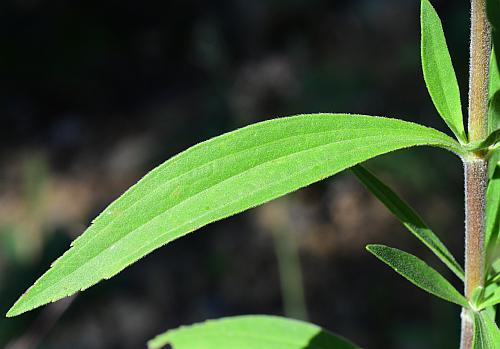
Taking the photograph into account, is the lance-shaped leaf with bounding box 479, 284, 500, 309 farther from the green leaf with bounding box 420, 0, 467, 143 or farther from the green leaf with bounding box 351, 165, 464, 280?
the green leaf with bounding box 420, 0, 467, 143

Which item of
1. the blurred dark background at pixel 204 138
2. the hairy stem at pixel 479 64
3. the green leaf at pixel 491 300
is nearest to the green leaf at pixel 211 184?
the hairy stem at pixel 479 64

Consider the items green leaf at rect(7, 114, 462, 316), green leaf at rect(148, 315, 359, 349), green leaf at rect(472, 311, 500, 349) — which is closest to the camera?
green leaf at rect(7, 114, 462, 316)

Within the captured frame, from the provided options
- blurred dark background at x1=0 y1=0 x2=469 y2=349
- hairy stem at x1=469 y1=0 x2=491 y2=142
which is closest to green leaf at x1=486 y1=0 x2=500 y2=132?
hairy stem at x1=469 y1=0 x2=491 y2=142

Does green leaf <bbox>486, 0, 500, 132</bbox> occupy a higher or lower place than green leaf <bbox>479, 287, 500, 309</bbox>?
higher

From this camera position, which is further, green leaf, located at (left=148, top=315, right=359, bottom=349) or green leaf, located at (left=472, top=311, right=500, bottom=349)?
green leaf, located at (left=148, top=315, right=359, bottom=349)

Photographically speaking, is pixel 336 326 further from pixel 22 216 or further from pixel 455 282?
pixel 22 216

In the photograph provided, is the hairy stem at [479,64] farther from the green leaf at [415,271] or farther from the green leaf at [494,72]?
the green leaf at [415,271]
